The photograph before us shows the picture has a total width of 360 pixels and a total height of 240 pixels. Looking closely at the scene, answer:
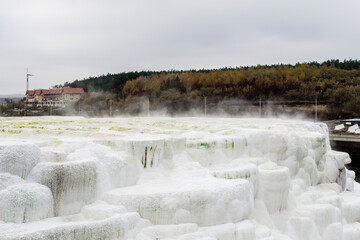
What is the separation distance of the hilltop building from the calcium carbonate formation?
26556mm

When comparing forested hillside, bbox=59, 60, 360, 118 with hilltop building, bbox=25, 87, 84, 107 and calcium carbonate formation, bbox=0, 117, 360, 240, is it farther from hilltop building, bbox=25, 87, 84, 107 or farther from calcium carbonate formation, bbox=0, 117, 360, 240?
calcium carbonate formation, bbox=0, 117, 360, 240

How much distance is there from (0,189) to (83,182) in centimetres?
129

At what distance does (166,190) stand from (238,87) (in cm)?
4258

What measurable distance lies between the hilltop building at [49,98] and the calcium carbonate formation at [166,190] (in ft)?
87.1

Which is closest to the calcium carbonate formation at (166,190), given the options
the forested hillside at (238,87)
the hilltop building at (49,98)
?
the hilltop building at (49,98)

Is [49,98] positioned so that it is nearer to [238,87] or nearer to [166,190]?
[238,87]

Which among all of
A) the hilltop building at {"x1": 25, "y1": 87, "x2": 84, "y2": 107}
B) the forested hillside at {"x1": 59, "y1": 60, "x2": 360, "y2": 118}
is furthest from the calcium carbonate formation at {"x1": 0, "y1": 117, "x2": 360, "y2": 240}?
the forested hillside at {"x1": 59, "y1": 60, "x2": 360, "y2": 118}

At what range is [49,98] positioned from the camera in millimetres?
36531

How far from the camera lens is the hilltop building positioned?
3566 cm

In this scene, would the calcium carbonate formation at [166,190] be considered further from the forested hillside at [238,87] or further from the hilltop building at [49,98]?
the forested hillside at [238,87]

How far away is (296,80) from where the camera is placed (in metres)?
46.0

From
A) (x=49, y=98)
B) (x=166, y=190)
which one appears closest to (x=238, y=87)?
(x=49, y=98)

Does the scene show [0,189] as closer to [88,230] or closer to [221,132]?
[88,230]

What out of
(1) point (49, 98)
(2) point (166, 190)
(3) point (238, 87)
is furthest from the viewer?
(3) point (238, 87)
